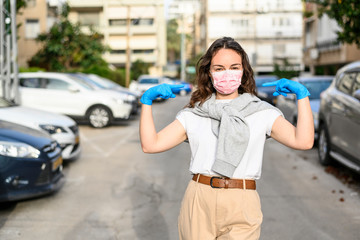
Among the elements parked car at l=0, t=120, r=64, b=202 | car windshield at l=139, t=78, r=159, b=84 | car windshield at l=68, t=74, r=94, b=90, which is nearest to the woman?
parked car at l=0, t=120, r=64, b=202

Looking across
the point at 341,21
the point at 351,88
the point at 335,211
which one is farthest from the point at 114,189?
the point at 341,21

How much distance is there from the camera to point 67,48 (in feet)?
116

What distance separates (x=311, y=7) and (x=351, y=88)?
85.4 ft

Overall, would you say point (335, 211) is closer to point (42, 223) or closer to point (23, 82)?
point (42, 223)

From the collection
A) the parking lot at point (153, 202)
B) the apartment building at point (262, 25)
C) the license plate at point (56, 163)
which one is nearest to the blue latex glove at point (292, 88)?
the parking lot at point (153, 202)

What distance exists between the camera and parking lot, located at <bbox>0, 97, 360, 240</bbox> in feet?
18.6

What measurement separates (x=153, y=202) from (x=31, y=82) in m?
11.0

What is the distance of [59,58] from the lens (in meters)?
36.1

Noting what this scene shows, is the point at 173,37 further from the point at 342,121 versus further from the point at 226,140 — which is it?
the point at 226,140

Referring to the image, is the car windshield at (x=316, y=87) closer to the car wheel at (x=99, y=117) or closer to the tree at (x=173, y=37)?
the car wheel at (x=99, y=117)

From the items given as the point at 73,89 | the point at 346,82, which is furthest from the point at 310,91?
the point at 73,89

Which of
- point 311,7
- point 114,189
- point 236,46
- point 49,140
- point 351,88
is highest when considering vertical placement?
point 311,7

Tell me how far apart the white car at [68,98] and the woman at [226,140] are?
1396cm

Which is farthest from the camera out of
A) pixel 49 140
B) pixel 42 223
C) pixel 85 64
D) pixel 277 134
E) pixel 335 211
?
pixel 85 64
